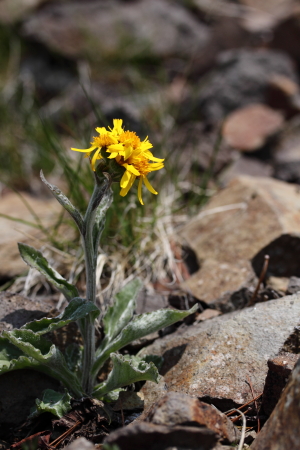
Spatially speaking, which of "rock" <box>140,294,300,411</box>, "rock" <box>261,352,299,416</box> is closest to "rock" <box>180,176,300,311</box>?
"rock" <box>140,294,300,411</box>

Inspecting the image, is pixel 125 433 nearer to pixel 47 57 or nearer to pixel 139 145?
pixel 139 145

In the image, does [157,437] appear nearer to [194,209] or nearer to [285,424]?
[285,424]

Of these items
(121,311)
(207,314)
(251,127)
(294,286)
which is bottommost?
(251,127)

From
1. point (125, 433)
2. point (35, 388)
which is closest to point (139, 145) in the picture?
point (125, 433)

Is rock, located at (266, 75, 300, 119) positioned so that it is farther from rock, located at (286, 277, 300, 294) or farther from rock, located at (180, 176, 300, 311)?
rock, located at (286, 277, 300, 294)

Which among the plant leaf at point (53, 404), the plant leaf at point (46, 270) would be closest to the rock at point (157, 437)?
the plant leaf at point (53, 404)

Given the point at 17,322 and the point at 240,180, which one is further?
the point at 240,180

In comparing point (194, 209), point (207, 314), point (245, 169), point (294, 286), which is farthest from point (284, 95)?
point (207, 314)
